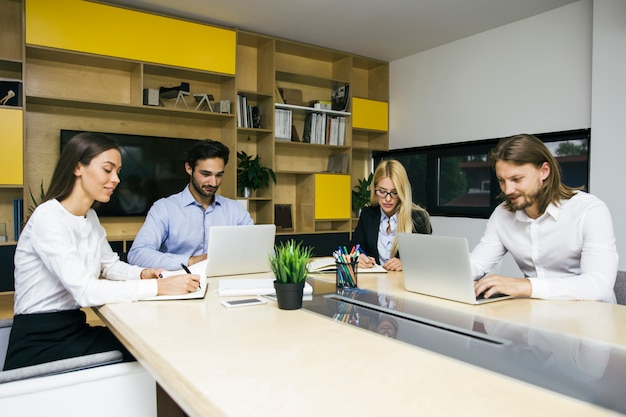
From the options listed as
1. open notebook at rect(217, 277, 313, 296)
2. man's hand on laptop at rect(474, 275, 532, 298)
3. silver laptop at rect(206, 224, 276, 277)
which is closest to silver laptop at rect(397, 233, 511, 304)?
man's hand on laptop at rect(474, 275, 532, 298)

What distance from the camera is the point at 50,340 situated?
1.57 meters

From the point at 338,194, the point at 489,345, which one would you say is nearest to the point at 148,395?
the point at 489,345

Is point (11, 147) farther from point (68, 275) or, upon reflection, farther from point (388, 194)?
point (388, 194)

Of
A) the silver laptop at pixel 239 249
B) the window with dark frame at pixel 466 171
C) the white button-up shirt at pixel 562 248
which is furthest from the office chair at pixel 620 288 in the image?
the window with dark frame at pixel 466 171

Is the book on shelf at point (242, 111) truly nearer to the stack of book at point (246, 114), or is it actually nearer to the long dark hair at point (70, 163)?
the stack of book at point (246, 114)

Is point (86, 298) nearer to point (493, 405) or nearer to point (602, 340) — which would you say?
point (493, 405)

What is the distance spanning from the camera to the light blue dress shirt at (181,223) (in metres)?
2.57

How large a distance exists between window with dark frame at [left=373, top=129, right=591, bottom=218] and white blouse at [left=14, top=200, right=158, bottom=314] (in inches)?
138

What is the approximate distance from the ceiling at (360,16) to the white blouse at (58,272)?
3152mm

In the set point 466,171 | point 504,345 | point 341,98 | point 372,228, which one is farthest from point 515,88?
point 504,345

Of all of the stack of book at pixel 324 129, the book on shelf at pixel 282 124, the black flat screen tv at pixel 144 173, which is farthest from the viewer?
the stack of book at pixel 324 129

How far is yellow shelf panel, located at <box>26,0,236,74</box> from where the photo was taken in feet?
12.8

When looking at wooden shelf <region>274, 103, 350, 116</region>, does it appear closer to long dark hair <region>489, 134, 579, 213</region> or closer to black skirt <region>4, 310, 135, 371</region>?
long dark hair <region>489, 134, 579, 213</region>

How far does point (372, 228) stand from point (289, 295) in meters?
1.48
